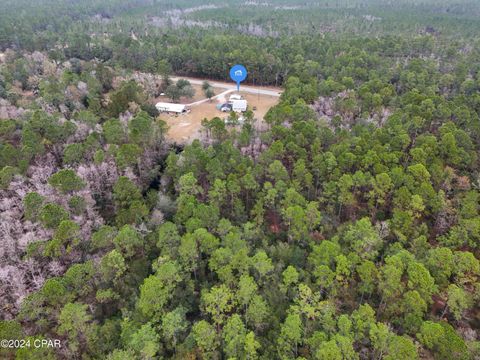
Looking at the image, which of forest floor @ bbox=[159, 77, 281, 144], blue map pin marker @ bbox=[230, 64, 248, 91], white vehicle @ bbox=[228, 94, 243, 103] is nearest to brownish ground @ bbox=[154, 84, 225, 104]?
forest floor @ bbox=[159, 77, 281, 144]

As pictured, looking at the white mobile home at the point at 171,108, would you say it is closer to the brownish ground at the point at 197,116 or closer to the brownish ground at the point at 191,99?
the brownish ground at the point at 197,116

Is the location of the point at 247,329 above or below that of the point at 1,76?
below

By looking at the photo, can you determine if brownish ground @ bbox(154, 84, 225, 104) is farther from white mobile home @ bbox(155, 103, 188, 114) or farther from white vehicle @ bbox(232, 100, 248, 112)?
white vehicle @ bbox(232, 100, 248, 112)

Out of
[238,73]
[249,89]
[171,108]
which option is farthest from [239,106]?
[249,89]

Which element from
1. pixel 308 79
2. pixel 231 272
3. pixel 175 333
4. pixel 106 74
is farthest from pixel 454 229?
pixel 106 74

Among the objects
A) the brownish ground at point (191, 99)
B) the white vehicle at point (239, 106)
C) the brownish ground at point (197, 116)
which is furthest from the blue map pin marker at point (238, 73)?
the white vehicle at point (239, 106)

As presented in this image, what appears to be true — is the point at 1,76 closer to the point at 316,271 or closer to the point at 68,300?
the point at 68,300

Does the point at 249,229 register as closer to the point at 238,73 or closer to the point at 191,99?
the point at 191,99
